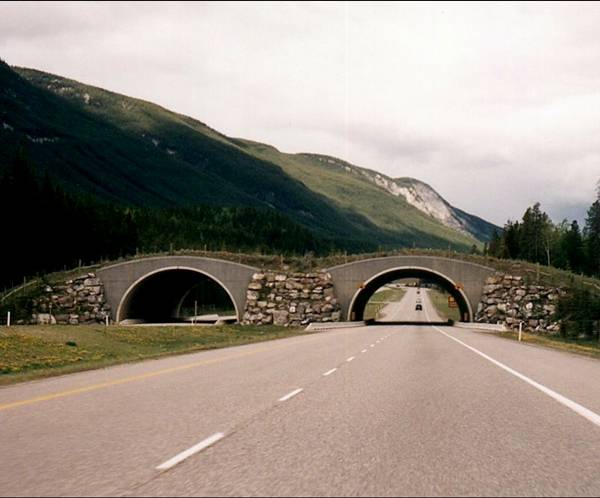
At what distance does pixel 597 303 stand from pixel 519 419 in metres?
44.4

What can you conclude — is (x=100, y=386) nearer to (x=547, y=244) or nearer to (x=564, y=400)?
(x=564, y=400)

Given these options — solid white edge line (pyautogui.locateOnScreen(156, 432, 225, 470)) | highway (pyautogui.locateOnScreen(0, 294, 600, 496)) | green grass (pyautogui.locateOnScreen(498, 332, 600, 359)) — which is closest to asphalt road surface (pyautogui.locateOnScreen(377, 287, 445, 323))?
green grass (pyautogui.locateOnScreen(498, 332, 600, 359))

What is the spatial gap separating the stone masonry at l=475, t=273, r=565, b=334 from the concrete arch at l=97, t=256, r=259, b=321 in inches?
749

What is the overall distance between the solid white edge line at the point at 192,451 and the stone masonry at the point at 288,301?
2046 inches

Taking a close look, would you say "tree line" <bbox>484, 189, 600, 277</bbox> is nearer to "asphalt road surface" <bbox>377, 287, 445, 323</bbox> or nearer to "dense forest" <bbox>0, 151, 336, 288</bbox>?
"asphalt road surface" <bbox>377, 287, 445, 323</bbox>

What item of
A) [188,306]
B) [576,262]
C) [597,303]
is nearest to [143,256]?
[597,303]

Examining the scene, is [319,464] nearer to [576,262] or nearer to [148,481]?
[148,481]

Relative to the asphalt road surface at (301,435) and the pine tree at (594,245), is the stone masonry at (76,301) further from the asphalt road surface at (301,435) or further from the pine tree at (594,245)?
the pine tree at (594,245)

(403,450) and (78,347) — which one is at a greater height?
(403,450)

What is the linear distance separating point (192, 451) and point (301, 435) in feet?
4.89

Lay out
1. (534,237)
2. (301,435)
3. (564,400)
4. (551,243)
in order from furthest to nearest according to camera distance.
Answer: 1. (551,243)
2. (534,237)
3. (564,400)
4. (301,435)

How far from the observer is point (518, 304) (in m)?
57.8

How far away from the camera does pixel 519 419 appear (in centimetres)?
975

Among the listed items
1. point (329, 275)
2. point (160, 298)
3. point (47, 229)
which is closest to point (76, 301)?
A: point (47, 229)
